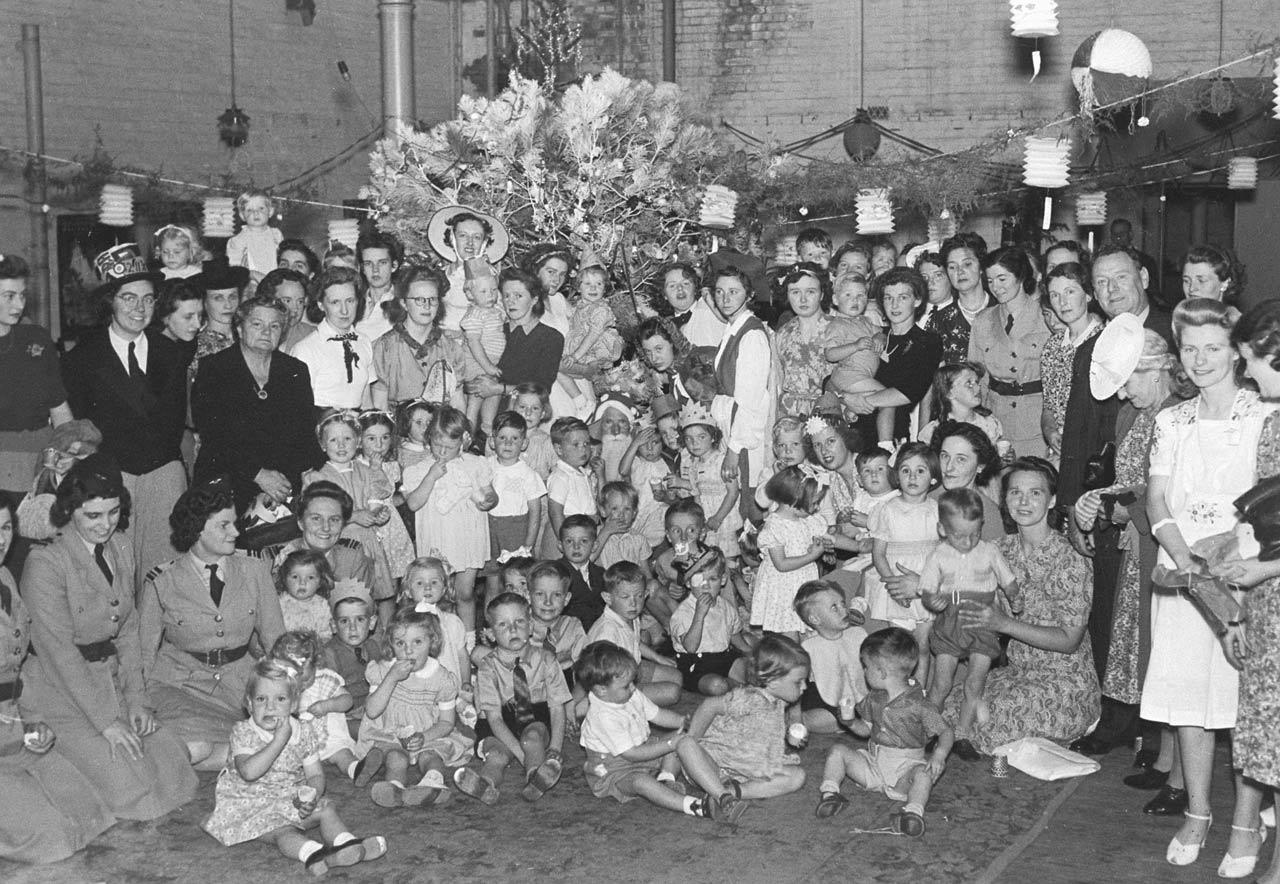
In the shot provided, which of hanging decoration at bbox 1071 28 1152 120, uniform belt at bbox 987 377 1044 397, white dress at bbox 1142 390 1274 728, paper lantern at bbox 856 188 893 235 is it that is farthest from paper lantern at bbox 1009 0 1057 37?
white dress at bbox 1142 390 1274 728

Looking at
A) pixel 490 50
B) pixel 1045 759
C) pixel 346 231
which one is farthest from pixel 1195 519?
pixel 490 50

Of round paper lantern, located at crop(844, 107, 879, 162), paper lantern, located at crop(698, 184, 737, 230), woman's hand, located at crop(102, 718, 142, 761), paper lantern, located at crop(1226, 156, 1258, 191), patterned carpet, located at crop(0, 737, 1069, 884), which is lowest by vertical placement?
patterned carpet, located at crop(0, 737, 1069, 884)

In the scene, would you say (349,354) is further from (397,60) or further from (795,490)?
(397,60)

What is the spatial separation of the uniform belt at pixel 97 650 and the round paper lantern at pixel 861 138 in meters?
7.84

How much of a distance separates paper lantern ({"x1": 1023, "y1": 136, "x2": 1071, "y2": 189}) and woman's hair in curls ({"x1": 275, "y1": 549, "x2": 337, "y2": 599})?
4299 mm

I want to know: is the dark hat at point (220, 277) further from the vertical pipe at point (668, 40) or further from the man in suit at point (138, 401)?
the vertical pipe at point (668, 40)

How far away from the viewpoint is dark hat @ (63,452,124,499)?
5.05 metres

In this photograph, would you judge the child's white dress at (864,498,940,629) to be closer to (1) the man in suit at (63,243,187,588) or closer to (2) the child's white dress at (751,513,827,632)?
(2) the child's white dress at (751,513,827,632)

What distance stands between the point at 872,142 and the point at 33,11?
6189mm

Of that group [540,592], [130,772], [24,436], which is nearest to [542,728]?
[540,592]

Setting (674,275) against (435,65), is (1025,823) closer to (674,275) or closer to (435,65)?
(674,275)

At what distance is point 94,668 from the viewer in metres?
5.16

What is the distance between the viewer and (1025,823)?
15.9 ft

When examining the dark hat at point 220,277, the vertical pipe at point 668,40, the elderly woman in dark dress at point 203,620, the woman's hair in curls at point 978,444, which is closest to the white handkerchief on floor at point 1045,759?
the woman's hair in curls at point 978,444
